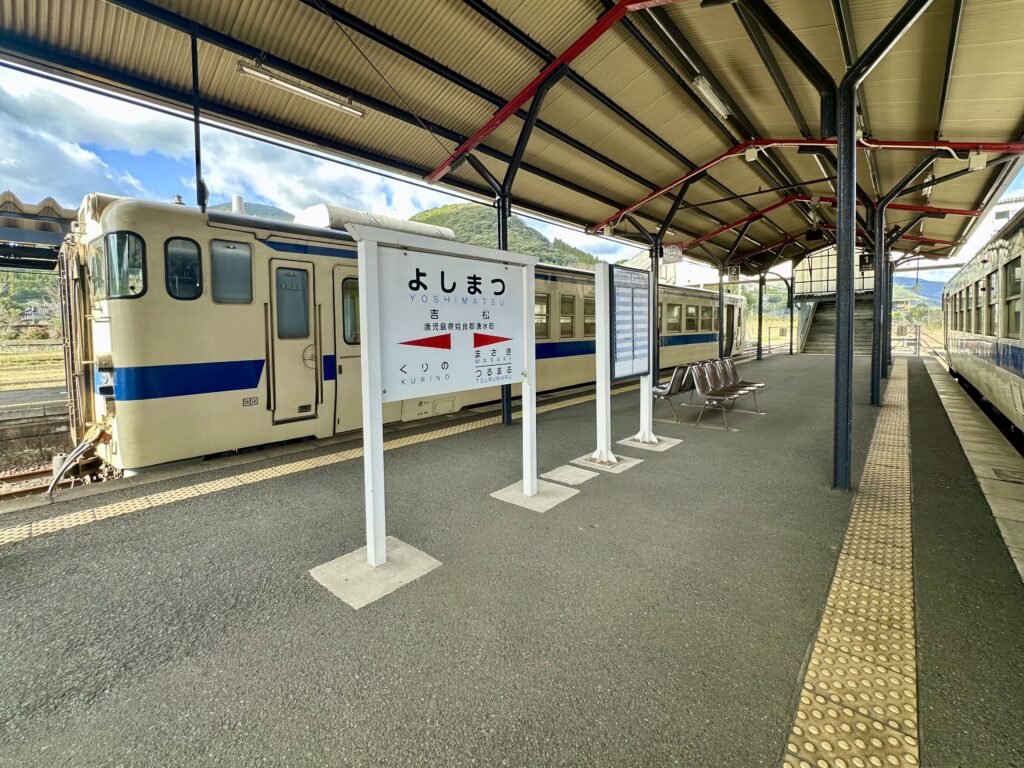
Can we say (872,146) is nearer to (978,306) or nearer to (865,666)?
(978,306)

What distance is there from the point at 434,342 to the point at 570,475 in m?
2.08

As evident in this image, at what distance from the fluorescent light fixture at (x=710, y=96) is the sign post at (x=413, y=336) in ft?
14.1

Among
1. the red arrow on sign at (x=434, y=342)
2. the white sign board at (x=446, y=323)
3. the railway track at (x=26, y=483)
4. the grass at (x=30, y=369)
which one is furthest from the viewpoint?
the grass at (x=30, y=369)

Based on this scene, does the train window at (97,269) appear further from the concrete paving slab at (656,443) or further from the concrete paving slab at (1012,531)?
the concrete paving slab at (1012,531)

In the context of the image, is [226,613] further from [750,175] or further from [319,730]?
[750,175]

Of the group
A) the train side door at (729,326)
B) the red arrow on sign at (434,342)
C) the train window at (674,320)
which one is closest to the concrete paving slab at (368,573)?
the red arrow on sign at (434,342)

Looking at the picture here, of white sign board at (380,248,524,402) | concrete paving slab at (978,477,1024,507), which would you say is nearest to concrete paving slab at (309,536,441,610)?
white sign board at (380,248,524,402)

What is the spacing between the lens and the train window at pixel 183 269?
4.27m

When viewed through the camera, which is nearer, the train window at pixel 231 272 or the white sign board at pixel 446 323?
the white sign board at pixel 446 323

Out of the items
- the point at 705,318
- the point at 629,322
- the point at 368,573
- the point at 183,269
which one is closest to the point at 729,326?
the point at 705,318

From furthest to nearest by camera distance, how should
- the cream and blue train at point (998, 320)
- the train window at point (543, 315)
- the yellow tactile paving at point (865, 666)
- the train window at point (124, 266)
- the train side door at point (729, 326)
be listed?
the train side door at point (729, 326), the train window at point (543, 315), the cream and blue train at point (998, 320), the train window at point (124, 266), the yellow tactile paving at point (865, 666)

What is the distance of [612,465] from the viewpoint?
4.79m

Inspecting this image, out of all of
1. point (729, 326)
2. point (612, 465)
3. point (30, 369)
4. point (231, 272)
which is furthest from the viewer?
point (729, 326)

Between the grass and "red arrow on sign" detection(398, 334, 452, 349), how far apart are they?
14.6 meters
